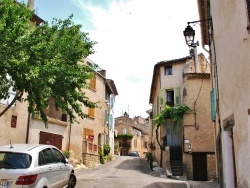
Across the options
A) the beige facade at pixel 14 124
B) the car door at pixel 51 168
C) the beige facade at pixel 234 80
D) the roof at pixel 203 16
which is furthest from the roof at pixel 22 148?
the beige facade at pixel 14 124

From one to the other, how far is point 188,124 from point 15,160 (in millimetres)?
17383

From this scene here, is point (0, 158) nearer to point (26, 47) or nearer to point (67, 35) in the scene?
point (26, 47)

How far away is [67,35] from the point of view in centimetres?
1281

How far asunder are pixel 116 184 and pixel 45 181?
5.95m

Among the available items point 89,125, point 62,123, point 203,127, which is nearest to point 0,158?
point 62,123

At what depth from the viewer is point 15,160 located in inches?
289

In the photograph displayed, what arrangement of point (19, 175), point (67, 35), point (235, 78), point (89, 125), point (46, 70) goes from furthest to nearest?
point (89, 125)
point (67, 35)
point (46, 70)
point (235, 78)
point (19, 175)

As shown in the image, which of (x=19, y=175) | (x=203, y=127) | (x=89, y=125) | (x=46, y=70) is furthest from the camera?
(x=89, y=125)

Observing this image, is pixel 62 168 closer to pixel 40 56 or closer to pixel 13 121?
pixel 40 56

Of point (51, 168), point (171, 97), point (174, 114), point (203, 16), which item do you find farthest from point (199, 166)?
point (51, 168)

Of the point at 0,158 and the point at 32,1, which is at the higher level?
the point at 32,1

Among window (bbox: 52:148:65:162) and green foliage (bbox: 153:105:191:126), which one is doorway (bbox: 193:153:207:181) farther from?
window (bbox: 52:148:65:162)

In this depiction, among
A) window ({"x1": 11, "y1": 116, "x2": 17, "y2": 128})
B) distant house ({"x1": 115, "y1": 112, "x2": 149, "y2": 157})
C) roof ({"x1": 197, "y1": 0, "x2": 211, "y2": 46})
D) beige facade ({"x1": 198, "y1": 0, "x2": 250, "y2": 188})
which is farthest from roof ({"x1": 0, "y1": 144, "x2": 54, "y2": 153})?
distant house ({"x1": 115, "y1": 112, "x2": 149, "y2": 157})

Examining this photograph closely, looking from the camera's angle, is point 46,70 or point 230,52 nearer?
point 230,52
